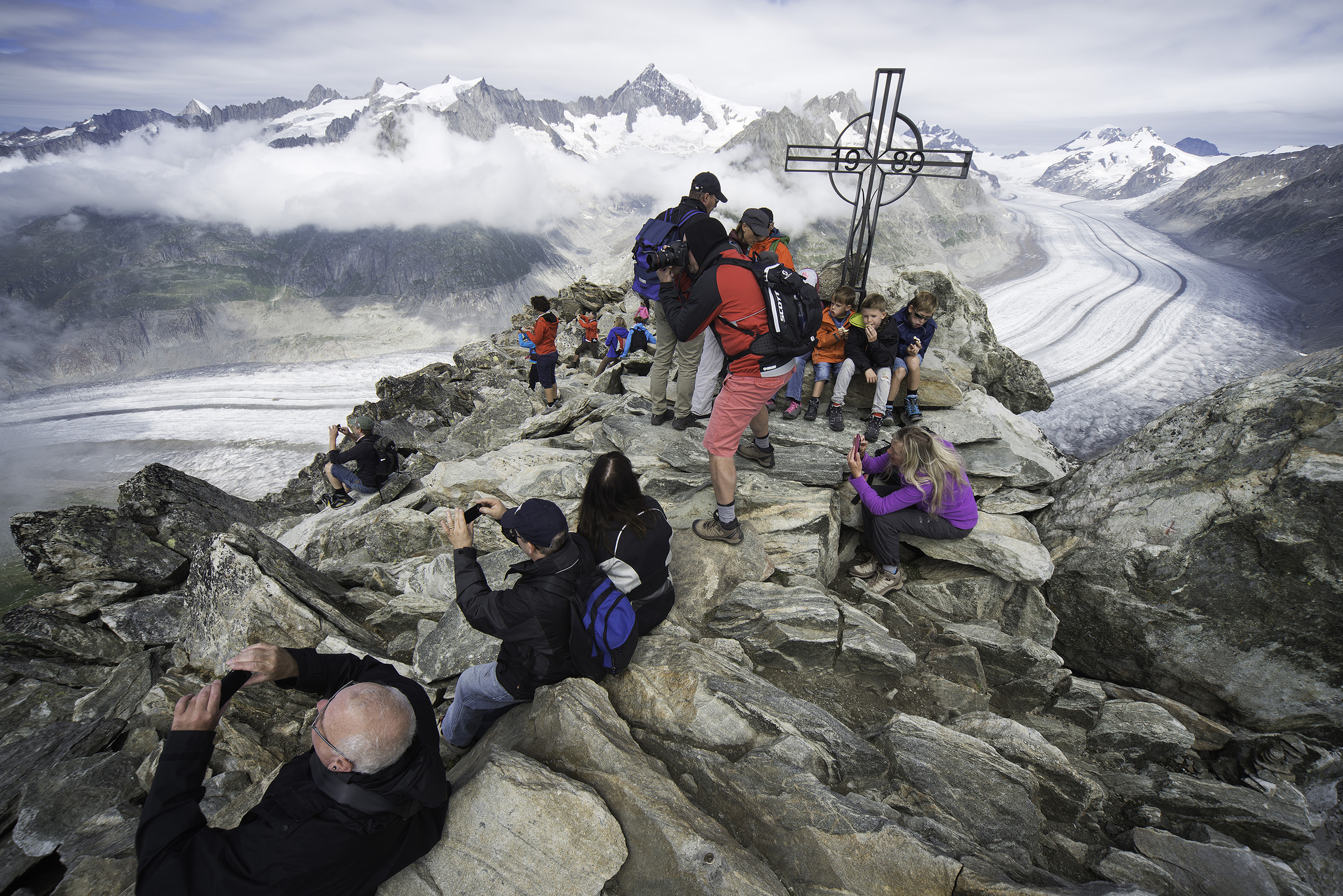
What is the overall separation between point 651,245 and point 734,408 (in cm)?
270

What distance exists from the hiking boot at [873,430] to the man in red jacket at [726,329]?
2918 mm

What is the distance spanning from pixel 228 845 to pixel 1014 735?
6.05 meters

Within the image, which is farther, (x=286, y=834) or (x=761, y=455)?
(x=761, y=455)

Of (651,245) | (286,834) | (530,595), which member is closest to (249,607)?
(286,834)

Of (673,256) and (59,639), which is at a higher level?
(673,256)

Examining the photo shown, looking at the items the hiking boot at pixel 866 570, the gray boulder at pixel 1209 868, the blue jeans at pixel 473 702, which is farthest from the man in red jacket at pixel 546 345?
the gray boulder at pixel 1209 868

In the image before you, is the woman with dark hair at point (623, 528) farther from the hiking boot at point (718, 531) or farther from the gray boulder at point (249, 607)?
the gray boulder at point (249, 607)

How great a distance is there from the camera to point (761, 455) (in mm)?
8094

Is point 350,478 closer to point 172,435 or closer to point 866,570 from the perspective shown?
point 866,570

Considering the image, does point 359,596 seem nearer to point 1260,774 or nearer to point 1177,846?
point 1177,846

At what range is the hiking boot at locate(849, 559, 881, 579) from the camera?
24.7ft

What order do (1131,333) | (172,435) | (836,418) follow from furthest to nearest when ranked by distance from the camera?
(172,435) < (1131,333) < (836,418)

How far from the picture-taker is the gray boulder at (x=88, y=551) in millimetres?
11453

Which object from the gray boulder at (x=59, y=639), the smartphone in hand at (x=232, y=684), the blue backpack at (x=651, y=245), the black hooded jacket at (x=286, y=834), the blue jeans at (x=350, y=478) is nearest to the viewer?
the black hooded jacket at (x=286, y=834)
